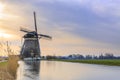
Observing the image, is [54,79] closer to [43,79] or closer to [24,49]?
[43,79]

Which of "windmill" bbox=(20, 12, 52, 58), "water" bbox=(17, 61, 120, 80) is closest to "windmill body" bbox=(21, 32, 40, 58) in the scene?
"windmill" bbox=(20, 12, 52, 58)

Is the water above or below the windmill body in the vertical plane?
below

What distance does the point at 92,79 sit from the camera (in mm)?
38406

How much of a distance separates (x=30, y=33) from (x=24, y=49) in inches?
266

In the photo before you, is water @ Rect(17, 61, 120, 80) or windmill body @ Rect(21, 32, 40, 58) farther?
windmill body @ Rect(21, 32, 40, 58)

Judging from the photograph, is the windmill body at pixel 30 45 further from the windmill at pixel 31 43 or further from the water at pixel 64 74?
the water at pixel 64 74

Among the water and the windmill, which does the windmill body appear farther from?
the water

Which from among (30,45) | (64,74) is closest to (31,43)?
(30,45)

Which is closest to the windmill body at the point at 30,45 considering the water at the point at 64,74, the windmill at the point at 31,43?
the windmill at the point at 31,43

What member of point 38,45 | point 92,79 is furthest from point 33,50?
point 92,79

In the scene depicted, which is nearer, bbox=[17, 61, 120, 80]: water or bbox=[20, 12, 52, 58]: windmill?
bbox=[17, 61, 120, 80]: water

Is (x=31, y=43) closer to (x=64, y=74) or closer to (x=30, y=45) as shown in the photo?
(x=30, y=45)

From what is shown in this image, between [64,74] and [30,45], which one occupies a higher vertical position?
[30,45]

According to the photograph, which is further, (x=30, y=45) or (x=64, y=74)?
(x=30, y=45)
